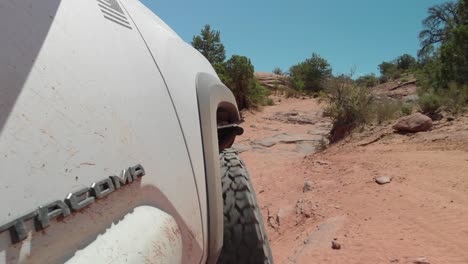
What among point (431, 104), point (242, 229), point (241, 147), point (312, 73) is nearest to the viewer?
point (242, 229)

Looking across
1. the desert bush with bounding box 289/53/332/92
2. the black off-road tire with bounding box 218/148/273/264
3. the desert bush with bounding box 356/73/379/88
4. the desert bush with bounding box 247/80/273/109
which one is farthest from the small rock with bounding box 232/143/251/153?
the desert bush with bounding box 289/53/332/92

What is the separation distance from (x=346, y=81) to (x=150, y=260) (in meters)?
11.3

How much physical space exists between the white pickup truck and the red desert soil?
2517 millimetres

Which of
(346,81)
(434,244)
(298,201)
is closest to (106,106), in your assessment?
(434,244)

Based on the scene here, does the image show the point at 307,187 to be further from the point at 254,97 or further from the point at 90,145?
the point at 254,97

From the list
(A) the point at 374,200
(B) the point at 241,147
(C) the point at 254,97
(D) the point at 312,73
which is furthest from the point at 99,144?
(D) the point at 312,73

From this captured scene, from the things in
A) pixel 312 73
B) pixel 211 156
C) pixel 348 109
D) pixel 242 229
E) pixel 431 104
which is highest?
pixel 312 73

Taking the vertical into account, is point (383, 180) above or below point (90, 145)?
above

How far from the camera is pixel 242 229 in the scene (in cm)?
197

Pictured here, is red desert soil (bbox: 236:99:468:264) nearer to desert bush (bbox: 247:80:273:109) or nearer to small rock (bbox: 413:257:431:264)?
small rock (bbox: 413:257:431:264)

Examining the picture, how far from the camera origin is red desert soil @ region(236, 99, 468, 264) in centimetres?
351

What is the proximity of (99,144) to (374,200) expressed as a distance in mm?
4474

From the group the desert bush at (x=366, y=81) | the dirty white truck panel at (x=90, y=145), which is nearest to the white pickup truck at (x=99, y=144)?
the dirty white truck panel at (x=90, y=145)

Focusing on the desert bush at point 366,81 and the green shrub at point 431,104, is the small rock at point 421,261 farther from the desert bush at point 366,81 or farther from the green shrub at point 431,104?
the desert bush at point 366,81
